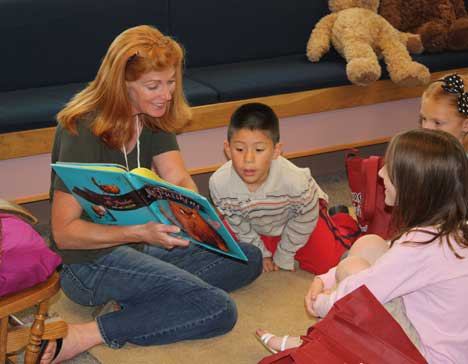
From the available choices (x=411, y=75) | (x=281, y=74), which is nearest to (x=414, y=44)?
(x=411, y=75)

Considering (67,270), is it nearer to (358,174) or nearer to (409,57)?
(358,174)

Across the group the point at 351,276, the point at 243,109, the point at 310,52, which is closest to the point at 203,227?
the point at 351,276

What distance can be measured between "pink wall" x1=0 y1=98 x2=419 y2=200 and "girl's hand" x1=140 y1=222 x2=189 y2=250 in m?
0.93

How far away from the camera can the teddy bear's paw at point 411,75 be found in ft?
11.3

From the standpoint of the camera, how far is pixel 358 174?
2.73 m

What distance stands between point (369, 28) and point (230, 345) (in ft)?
6.18

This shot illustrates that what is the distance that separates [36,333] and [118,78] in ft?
2.60

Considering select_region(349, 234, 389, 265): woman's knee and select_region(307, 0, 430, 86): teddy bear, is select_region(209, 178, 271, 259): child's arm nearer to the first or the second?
select_region(349, 234, 389, 265): woman's knee

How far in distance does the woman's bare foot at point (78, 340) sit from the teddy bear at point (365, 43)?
68.1 inches

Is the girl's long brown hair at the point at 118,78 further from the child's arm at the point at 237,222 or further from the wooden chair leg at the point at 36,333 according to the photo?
the wooden chair leg at the point at 36,333

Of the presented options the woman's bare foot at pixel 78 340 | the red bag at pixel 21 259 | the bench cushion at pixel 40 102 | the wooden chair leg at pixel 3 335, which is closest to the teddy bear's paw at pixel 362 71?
the bench cushion at pixel 40 102

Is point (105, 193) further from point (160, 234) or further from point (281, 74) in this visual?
point (281, 74)

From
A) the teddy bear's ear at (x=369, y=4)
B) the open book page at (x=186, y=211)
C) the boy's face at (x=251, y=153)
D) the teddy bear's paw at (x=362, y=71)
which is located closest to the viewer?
the open book page at (x=186, y=211)

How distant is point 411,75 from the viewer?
3.45m
